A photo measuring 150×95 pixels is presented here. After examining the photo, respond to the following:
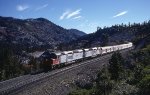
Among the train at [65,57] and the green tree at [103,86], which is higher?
the train at [65,57]

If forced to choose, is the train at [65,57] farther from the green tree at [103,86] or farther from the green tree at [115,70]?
the green tree at [103,86]

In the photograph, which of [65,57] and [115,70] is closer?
[115,70]

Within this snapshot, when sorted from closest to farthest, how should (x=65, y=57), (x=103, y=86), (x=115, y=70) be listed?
(x=103, y=86) < (x=115, y=70) < (x=65, y=57)

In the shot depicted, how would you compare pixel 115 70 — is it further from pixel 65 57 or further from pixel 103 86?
pixel 65 57

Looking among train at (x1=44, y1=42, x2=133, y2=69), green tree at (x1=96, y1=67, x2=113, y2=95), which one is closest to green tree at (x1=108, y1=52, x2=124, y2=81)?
green tree at (x1=96, y1=67, x2=113, y2=95)

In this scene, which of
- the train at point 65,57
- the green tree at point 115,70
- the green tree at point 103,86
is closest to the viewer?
the green tree at point 103,86

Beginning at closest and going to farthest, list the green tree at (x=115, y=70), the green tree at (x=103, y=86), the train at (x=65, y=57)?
the green tree at (x=103, y=86)
the green tree at (x=115, y=70)
the train at (x=65, y=57)

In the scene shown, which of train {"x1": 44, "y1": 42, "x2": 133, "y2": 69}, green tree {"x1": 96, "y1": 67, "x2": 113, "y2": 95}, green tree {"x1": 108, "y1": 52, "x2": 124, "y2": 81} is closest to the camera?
green tree {"x1": 96, "y1": 67, "x2": 113, "y2": 95}

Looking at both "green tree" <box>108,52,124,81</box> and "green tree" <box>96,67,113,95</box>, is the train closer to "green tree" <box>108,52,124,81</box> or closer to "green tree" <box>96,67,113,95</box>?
"green tree" <box>108,52,124,81</box>

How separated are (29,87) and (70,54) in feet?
80.9

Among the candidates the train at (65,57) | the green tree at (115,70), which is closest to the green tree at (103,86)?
the green tree at (115,70)

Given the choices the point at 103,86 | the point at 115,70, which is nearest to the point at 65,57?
the point at 115,70

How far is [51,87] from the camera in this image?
2758 centimetres

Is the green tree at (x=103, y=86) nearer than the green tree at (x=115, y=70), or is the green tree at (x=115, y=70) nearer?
the green tree at (x=103, y=86)
